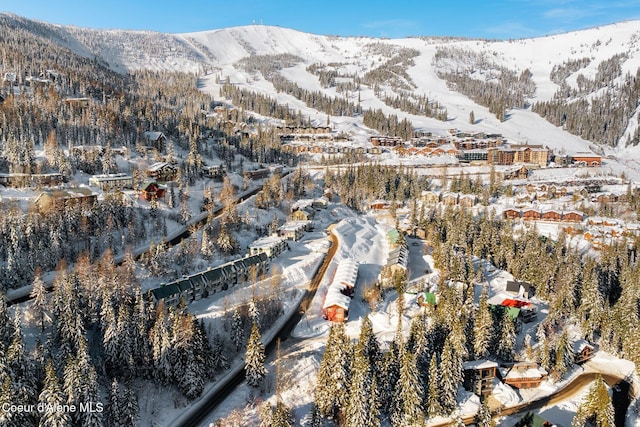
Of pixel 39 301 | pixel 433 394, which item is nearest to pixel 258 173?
pixel 39 301

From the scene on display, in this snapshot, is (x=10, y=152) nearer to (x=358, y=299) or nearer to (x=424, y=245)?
(x=358, y=299)

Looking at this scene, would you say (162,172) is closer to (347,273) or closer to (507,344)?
(347,273)

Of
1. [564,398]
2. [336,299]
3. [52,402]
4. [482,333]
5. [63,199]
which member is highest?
[63,199]

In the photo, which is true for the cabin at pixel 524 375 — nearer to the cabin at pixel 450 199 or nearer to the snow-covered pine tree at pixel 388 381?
the snow-covered pine tree at pixel 388 381

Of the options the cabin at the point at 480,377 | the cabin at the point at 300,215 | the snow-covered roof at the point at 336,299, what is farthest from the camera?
the cabin at the point at 300,215

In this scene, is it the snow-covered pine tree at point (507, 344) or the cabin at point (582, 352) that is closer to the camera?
the snow-covered pine tree at point (507, 344)

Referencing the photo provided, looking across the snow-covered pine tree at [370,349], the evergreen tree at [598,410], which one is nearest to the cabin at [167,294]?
the snow-covered pine tree at [370,349]

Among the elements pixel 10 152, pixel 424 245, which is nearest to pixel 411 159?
pixel 424 245
